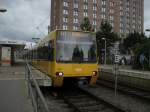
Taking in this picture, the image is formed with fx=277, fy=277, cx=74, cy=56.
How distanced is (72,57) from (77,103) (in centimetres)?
237

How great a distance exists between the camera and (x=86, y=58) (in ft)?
42.3

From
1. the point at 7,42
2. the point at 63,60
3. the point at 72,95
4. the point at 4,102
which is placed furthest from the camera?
the point at 7,42

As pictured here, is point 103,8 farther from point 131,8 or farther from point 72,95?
point 72,95

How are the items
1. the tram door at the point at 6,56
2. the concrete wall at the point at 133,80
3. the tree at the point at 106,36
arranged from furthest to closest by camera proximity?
the tree at the point at 106,36, the tram door at the point at 6,56, the concrete wall at the point at 133,80

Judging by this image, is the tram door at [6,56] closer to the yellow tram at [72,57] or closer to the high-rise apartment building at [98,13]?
the yellow tram at [72,57]

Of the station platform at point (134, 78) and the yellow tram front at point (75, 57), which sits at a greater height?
the yellow tram front at point (75, 57)

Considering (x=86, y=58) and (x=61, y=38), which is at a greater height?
(x=61, y=38)

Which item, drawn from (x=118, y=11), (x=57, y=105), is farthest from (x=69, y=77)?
(x=118, y=11)

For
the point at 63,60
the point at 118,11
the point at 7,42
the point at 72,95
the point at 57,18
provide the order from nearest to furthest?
the point at 63,60 < the point at 72,95 < the point at 7,42 < the point at 57,18 < the point at 118,11

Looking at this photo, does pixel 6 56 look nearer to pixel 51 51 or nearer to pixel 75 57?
pixel 51 51

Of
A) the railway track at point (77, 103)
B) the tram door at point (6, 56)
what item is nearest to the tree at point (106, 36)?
the tram door at point (6, 56)

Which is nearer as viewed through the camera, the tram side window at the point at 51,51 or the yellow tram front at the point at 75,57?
the yellow tram front at the point at 75,57

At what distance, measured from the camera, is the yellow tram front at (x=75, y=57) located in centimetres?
1241

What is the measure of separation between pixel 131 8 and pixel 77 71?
11815cm
